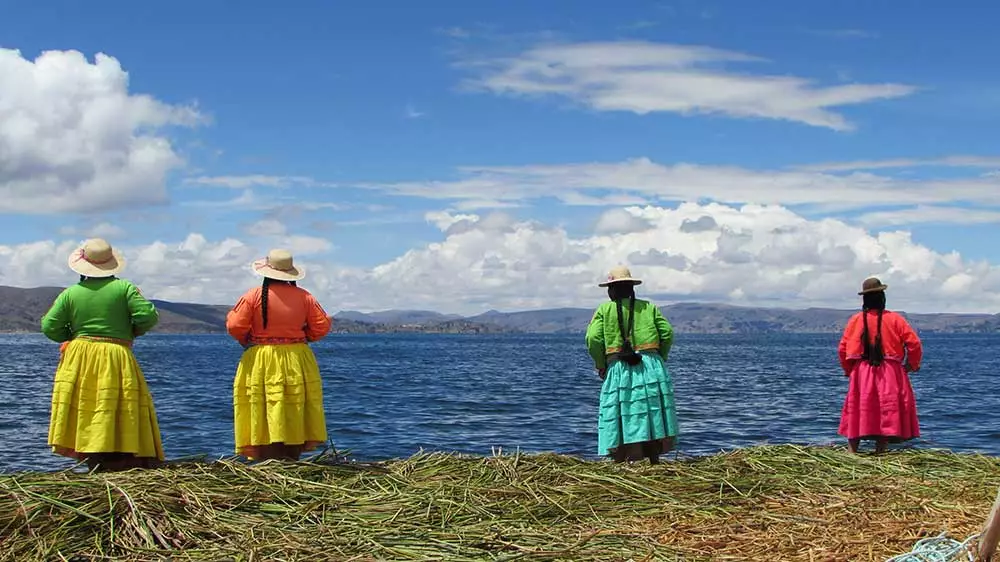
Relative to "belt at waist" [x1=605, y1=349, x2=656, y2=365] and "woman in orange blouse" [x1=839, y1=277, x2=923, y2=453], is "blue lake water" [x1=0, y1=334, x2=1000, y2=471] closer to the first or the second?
"woman in orange blouse" [x1=839, y1=277, x2=923, y2=453]

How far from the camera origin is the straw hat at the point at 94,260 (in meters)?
8.97

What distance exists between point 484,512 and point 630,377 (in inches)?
135

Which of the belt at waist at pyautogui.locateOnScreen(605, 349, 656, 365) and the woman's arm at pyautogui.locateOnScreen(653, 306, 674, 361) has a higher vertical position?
the woman's arm at pyautogui.locateOnScreen(653, 306, 674, 361)

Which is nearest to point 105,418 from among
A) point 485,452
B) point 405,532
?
point 405,532

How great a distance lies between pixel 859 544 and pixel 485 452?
14.6 m

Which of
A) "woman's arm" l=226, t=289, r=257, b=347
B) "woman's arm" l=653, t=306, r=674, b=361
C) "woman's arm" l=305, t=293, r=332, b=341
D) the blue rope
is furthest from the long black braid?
"woman's arm" l=226, t=289, r=257, b=347

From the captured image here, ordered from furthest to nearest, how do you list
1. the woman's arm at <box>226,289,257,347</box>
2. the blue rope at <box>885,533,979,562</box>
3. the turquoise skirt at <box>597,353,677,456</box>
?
the turquoise skirt at <box>597,353,677,456</box> → the woman's arm at <box>226,289,257,347</box> → the blue rope at <box>885,533,979,562</box>

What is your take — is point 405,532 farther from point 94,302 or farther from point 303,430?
point 94,302

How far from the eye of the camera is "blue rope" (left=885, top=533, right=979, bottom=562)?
5730 millimetres

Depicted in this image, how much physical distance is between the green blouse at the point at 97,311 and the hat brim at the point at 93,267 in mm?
65

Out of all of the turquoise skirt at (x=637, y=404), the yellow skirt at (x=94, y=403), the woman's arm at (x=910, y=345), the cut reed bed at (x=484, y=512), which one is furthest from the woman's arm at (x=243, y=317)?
the woman's arm at (x=910, y=345)

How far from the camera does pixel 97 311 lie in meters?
8.90

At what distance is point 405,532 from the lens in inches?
268

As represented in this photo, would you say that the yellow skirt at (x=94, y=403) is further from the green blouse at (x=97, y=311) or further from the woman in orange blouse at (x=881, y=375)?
the woman in orange blouse at (x=881, y=375)
